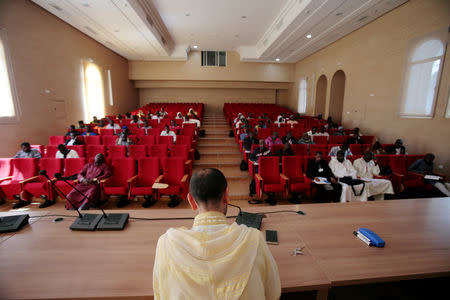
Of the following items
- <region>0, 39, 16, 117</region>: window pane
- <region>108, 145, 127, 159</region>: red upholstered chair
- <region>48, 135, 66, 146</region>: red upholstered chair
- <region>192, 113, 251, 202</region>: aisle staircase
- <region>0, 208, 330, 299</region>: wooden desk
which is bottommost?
<region>192, 113, 251, 202</region>: aisle staircase

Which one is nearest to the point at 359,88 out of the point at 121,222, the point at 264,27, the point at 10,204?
the point at 264,27

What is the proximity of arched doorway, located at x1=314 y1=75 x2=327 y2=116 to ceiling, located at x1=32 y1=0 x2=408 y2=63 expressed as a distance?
1.67m

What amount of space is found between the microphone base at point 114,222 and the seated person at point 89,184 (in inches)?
80.1

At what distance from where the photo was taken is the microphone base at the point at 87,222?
1799mm

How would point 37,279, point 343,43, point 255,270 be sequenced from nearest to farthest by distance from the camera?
point 255,270
point 37,279
point 343,43

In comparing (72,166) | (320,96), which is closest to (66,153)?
(72,166)

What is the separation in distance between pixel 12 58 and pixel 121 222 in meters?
6.69

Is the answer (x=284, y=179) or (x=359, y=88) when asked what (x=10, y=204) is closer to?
(x=284, y=179)

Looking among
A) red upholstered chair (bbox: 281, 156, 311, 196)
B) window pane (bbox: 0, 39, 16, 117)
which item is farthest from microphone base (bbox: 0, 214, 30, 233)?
window pane (bbox: 0, 39, 16, 117)

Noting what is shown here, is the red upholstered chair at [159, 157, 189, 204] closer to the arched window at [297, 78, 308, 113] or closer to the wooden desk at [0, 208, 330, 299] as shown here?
the wooden desk at [0, 208, 330, 299]

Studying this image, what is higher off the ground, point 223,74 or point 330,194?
point 223,74

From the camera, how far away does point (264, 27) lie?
9.81 metres

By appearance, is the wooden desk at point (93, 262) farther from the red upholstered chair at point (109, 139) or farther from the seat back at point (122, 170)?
the red upholstered chair at point (109, 139)

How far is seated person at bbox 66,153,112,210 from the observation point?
371cm
